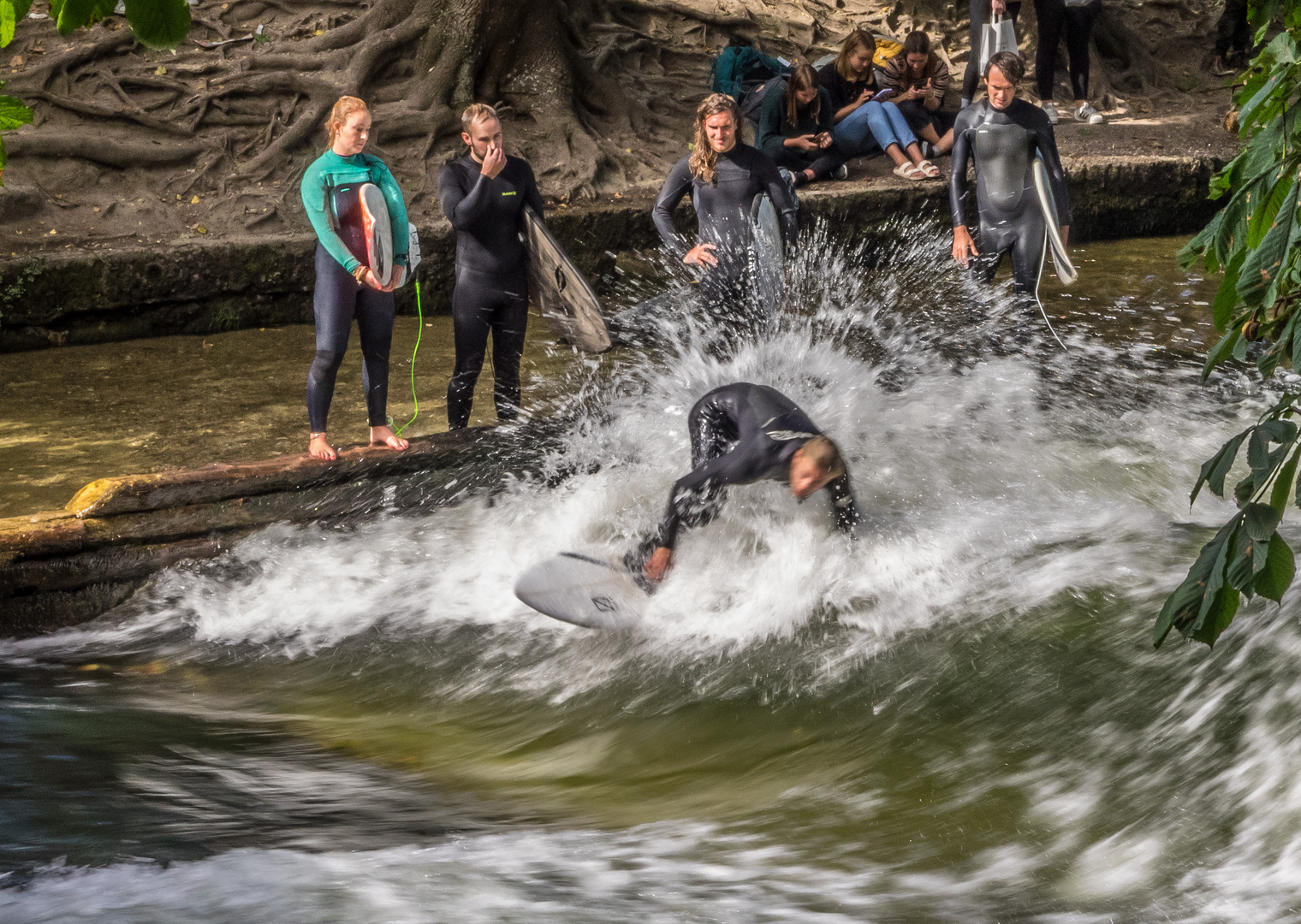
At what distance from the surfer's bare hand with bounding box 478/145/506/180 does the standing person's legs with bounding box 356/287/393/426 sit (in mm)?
795

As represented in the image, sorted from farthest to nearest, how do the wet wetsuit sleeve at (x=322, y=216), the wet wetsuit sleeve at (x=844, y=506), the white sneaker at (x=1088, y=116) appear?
the white sneaker at (x=1088, y=116) → the wet wetsuit sleeve at (x=322, y=216) → the wet wetsuit sleeve at (x=844, y=506)

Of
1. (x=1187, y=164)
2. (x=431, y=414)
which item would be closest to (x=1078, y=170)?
(x=1187, y=164)

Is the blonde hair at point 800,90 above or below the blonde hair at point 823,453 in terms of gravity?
above

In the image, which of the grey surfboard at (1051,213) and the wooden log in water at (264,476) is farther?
the grey surfboard at (1051,213)

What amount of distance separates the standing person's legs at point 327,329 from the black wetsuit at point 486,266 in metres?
0.62

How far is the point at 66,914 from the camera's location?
3.28 meters

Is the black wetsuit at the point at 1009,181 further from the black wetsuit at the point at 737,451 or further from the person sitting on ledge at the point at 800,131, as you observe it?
the person sitting on ledge at the point at 800,131

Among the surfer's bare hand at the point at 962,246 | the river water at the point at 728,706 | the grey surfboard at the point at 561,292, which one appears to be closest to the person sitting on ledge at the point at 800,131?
the surfer's bare hand at the point at 962,246

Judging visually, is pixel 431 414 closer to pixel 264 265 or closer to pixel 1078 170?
pixel 264 265

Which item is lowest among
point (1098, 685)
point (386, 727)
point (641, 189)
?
point (386, 727)

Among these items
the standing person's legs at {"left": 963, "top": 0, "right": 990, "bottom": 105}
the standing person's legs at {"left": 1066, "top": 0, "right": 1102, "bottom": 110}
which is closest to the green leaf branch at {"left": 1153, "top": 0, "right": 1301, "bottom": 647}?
the standing person's legs at {"left": 963, "top": 0, "right": 990, "bottom": 105}

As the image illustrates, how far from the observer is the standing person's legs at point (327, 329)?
235 inches

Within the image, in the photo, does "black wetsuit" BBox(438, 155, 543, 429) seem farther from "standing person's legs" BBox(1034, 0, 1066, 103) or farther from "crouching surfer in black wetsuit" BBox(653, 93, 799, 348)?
"standing person's legs" BBox(1034, 0, 1066, 103)

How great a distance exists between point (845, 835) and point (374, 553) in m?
2.97
